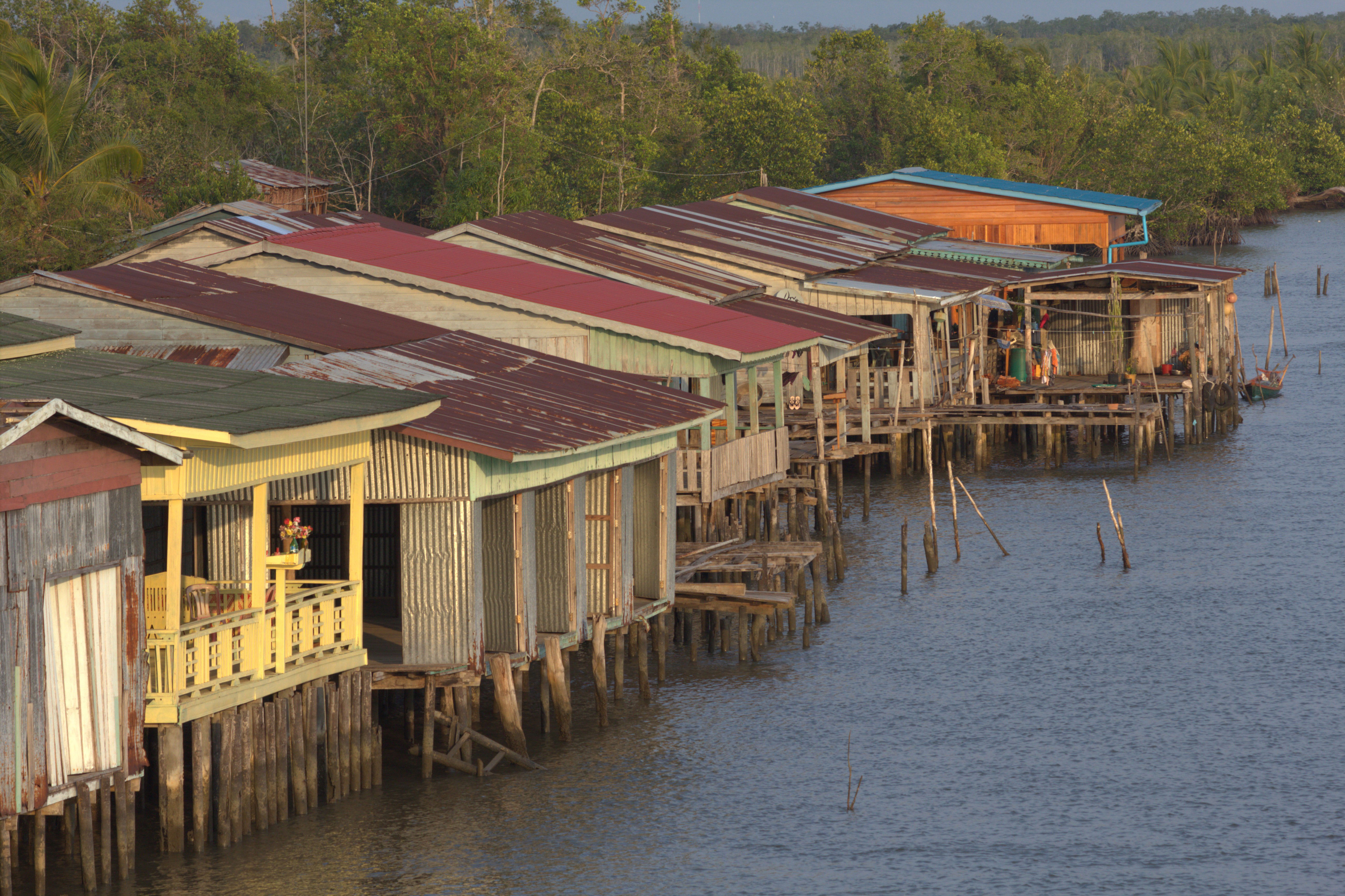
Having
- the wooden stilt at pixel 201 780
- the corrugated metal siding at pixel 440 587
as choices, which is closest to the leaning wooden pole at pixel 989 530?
the corrugated metal siding at pixel 440 587

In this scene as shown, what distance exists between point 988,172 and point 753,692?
64.7 metres

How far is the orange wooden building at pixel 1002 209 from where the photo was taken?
6206 centimetres

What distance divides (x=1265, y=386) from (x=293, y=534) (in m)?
41.4

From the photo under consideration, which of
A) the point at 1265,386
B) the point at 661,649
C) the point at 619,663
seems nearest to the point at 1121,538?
the point at 661,649

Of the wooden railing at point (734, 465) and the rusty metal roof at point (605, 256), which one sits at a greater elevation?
the rusty metal roof at point (605, 256)

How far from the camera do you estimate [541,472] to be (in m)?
21.2

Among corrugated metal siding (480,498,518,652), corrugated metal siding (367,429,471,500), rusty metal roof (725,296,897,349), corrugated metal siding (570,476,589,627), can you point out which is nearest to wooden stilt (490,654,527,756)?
corrugated metal siding (480,498,518,652)

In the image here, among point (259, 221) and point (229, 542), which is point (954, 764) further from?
point (259, 221)

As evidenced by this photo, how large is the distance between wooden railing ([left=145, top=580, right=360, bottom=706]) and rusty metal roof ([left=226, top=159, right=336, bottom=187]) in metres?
42.5

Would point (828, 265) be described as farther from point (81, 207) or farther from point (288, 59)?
point (288, 59)

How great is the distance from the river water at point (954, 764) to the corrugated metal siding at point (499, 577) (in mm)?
1645

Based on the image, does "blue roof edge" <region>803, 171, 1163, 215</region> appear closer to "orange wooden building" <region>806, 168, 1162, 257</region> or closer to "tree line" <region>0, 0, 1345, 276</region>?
"orange wooden building" <region>806, 168, 1162, 257</region>

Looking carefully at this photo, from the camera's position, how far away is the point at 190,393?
1853 cm

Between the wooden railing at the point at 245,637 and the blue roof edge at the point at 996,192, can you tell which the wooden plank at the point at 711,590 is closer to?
the wooden railing at the point at 245,637
